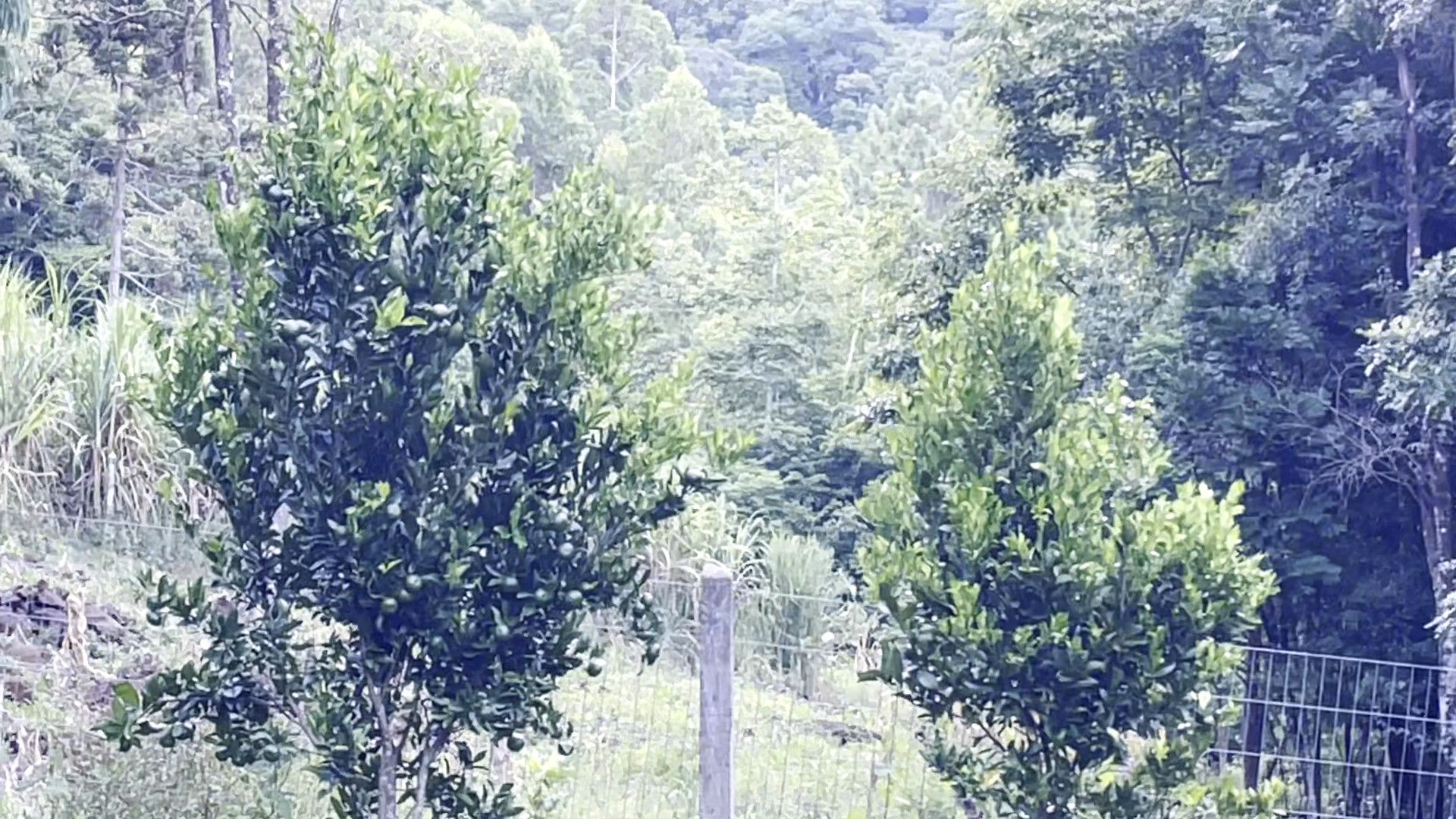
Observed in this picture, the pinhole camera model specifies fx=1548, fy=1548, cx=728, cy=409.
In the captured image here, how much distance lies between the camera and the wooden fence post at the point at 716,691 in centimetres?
493

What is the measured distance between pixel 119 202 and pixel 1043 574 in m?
12.7

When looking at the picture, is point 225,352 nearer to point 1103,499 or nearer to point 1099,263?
point 1103,499

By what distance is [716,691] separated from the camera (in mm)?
4941

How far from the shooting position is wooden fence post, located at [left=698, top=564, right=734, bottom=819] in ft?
16.2

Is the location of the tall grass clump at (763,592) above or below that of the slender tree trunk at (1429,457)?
below

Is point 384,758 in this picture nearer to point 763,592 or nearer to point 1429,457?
point 763,592

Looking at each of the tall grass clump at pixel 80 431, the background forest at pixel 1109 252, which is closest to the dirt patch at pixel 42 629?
the background forest at pixel 1109 252

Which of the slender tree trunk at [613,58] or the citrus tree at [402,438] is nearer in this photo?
the citrus tree at [402,438]

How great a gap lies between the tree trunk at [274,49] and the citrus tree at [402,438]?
6431mm

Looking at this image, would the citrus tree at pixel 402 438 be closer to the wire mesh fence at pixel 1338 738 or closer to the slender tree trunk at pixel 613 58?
the wire mesh fence at pixel 1338 738

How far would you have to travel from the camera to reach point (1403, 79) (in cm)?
855

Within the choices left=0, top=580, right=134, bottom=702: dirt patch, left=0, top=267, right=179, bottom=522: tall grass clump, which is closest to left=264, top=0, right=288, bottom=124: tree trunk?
left=0, top=267, right=179, bottom=522: tall grass clump

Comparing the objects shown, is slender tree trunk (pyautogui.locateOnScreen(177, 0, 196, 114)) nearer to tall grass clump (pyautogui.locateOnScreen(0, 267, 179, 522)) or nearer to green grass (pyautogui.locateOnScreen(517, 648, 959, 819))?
tall grass clump (pyautogui.locateOnScreen(0, 267, 179, 522))

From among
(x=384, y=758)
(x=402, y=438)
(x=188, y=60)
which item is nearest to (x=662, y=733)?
(x=384, y=758)
